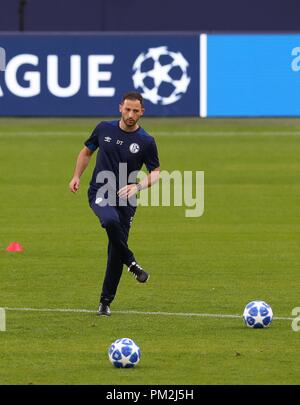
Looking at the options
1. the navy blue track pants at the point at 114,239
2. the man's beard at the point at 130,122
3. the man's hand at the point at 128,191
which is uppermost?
the man's beard at the point at 130,122

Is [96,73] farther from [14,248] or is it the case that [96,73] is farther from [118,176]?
[118,176]

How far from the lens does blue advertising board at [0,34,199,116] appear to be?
37906 mm

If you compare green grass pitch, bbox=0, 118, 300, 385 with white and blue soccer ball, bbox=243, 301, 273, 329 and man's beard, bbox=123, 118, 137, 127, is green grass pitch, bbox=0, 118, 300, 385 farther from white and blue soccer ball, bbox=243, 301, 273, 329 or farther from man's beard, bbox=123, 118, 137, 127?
man's beard, bbox=123, 118, 137, 127

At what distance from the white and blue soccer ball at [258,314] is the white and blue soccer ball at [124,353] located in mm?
2217

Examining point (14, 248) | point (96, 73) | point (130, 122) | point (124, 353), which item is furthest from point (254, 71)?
point (124, 353)

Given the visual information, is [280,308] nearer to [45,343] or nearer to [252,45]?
[45,343]

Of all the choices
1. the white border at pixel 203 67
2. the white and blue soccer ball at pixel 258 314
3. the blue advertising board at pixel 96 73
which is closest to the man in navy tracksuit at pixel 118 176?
the white and blue soccer ball at pixel 258 314

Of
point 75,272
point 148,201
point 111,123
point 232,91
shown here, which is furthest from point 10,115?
point 111,123

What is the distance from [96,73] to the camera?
38188 millimetres

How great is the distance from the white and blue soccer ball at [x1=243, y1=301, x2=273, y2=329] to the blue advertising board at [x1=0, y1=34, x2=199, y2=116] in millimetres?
23724

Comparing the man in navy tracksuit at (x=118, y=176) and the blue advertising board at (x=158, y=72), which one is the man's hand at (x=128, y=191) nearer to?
the man in navy tracksuit at (x=118, y=176)

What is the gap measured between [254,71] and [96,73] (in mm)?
4252

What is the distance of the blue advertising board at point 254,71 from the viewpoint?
38312mm

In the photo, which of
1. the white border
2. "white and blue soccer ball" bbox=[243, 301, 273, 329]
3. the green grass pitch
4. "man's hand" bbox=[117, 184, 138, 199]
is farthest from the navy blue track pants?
the white border
